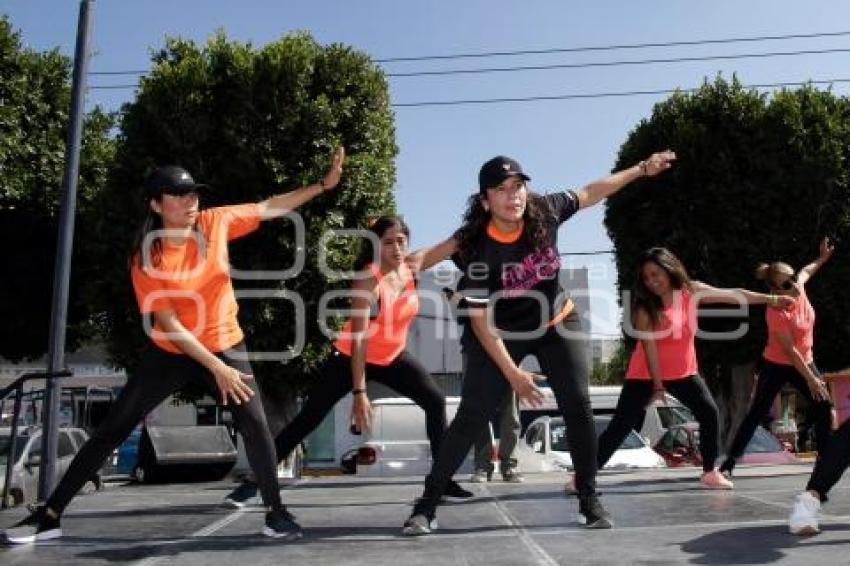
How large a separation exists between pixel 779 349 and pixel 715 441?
84 centimetres

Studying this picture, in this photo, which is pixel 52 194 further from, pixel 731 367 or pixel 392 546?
pixel 392 546

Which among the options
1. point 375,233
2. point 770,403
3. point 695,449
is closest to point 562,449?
point 695,449

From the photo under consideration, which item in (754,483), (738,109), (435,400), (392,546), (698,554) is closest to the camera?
(698,554)

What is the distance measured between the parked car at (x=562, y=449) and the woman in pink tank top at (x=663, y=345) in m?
9.35

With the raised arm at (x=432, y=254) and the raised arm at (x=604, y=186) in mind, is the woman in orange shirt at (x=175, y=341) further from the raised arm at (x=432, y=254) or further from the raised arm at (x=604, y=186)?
the raised arm at (x=604, y=186)

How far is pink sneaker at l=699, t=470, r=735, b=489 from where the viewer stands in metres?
6.00

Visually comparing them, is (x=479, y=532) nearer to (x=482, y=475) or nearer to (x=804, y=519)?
(x=804, y=519)

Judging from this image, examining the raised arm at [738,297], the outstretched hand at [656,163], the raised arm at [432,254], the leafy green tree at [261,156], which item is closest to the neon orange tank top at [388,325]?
the raised arm at [432,254]

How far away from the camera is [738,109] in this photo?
23.9 metres

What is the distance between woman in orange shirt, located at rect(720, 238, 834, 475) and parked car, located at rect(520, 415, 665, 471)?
898 cm

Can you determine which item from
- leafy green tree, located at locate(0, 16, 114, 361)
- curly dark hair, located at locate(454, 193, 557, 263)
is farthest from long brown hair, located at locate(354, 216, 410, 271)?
leafy green tree, located at locate(0, 16, 114, 361)

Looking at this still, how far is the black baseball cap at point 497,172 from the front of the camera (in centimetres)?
413

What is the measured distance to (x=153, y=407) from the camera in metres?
4.23

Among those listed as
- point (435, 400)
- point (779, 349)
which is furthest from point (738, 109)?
point (435, 400)
